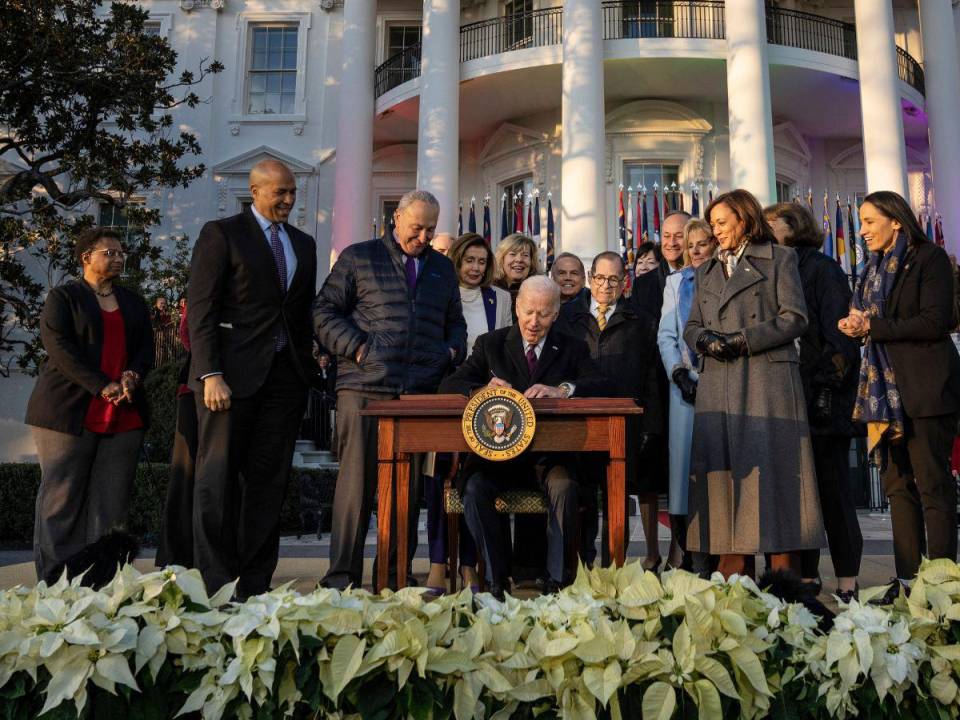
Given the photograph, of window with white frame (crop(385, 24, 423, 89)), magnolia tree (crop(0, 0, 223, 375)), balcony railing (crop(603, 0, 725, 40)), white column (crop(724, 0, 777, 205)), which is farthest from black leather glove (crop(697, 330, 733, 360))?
window with white frame (crop(385, 24, 423, 89))

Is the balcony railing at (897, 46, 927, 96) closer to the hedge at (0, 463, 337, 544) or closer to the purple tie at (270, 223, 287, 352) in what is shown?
the hedge at (0, 463, 337, 544)

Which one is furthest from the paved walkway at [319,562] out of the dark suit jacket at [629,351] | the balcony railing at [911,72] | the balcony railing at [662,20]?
the balcony railing at [911,72]

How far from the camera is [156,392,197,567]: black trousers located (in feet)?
15.9

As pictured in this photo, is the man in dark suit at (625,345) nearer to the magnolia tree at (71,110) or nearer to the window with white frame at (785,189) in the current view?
the magnolia tree at (71,110)

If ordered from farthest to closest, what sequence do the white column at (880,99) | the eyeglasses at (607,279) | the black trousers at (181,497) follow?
1. the white column at (880,99)
2. the eyeglasses at (607,279)
3. the black trousers at (181,497)

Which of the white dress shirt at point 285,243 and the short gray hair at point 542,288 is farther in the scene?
the white dress shirt at point 285,243

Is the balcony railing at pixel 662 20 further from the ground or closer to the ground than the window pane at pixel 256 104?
further from the ground

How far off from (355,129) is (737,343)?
16.2 metres

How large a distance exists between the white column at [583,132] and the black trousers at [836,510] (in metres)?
11.4

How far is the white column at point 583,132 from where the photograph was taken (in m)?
16.2

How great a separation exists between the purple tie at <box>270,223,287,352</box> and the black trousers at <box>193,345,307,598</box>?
0.20 ft

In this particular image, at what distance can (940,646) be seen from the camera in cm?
263

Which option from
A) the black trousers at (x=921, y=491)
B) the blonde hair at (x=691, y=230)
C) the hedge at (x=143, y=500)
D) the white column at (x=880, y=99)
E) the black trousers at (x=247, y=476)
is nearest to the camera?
the black trousers at (x=921, y=491)

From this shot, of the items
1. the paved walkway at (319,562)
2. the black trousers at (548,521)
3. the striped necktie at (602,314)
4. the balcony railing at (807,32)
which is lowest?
the paved walkway at (319,562)
